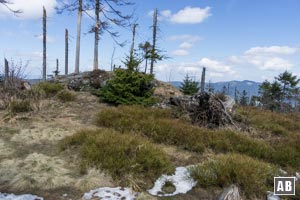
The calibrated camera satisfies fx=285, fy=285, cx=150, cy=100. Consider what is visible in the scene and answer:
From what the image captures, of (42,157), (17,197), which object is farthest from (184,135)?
(17,197)

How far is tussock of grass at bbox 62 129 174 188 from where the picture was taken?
3.96 meters

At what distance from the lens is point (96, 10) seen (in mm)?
17359

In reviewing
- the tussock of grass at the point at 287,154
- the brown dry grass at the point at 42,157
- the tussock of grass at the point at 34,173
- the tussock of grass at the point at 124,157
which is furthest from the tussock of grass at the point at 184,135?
the tussock of grass at the point at 34,173

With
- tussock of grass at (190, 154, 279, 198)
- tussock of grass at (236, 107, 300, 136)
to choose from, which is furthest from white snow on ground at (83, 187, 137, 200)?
tussock of grass at (236, 107, 300, 136)

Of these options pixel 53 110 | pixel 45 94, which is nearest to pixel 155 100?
pixel 53 110

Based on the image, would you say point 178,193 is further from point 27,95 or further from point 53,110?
point 27,95

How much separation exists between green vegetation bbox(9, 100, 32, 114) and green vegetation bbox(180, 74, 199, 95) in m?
7.96

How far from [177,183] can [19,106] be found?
4.76m

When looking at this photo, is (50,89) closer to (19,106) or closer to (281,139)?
(19,106)

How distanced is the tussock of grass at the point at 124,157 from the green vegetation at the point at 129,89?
3.57m

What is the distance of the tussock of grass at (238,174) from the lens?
12.3 ft

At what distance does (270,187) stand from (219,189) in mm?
734

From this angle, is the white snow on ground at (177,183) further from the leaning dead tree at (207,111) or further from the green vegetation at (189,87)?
the green vegetation at (189,87)

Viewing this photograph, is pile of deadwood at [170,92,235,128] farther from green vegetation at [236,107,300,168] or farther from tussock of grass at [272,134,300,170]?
tussock of grass at [272,134,300,170]
